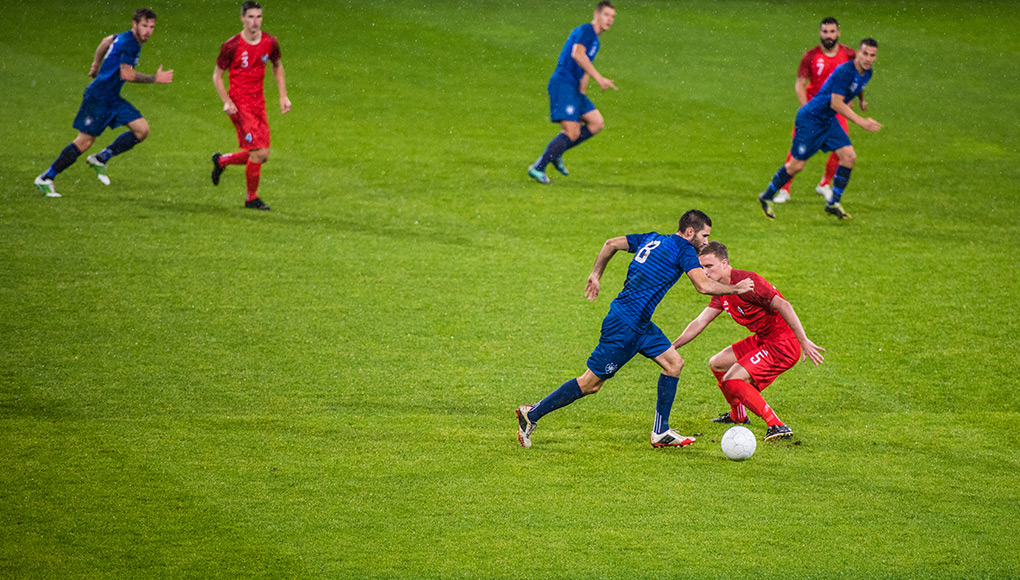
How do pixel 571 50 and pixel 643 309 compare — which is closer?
pixel 643 309

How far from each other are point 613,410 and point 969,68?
16808 millimetres

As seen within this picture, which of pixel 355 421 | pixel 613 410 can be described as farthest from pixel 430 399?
pixel 613 410

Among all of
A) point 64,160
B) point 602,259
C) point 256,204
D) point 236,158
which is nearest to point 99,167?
point 64,160

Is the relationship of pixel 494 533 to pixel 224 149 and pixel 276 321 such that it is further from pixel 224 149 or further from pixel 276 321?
pixel 224 149

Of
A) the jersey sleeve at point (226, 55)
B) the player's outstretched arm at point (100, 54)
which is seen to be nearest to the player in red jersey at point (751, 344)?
the jersey sleeve at point (226, 55)

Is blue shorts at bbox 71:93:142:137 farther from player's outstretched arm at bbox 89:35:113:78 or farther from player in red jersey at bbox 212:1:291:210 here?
player in red jersey at bbox 212:1:291:210

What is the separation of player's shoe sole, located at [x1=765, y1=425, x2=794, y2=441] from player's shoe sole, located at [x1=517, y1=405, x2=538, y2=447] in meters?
1.61

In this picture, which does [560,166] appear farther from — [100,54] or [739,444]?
[739,444]

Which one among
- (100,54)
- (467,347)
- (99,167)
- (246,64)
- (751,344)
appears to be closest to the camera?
(751,344)

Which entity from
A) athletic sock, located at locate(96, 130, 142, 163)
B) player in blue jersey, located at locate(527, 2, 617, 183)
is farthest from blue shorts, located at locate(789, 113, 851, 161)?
athletic sock, located at locate(96, 130, 142, 163)

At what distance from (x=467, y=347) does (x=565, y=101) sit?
18.3 ft

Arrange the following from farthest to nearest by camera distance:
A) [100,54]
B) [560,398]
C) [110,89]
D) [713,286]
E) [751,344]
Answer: [110,89], [100,54], [751,344], [560,398], [713,286]

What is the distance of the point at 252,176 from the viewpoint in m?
→ 11.8

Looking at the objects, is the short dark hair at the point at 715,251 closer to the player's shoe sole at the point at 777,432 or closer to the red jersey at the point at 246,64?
the player's shoe sole at the point at 777,432
